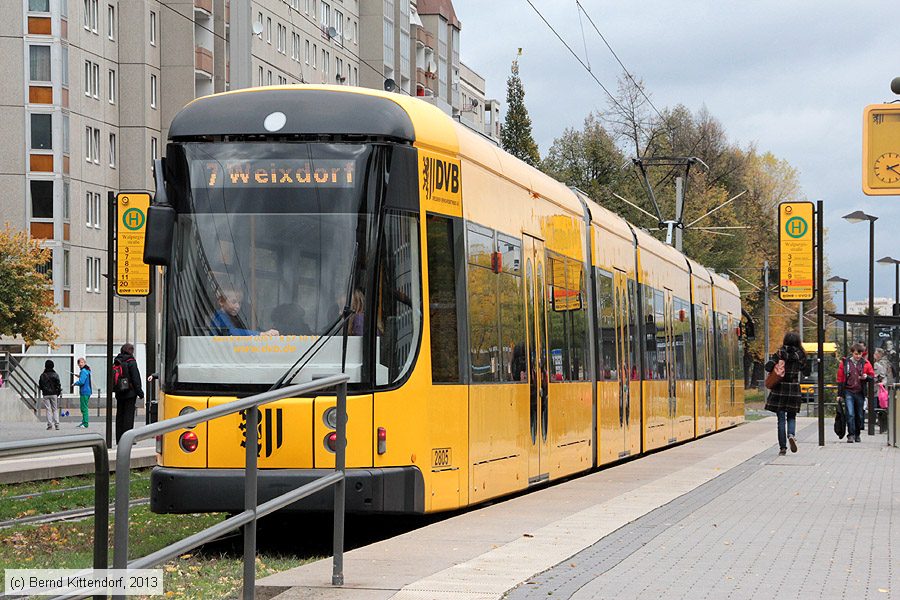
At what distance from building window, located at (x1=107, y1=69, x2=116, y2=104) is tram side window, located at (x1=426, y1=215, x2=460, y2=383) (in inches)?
2080

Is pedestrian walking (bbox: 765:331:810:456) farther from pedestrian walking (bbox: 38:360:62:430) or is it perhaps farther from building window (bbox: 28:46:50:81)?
building window (bbox: 28:46:50:81)

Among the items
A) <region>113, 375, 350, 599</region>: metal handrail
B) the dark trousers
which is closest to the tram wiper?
<region>113, 375, 350, 599</region>: metal handrail

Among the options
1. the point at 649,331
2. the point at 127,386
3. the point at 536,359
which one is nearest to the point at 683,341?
the point at 649,331

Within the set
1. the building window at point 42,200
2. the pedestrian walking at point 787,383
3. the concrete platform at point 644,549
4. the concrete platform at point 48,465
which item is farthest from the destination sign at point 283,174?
the building window at point 42,200

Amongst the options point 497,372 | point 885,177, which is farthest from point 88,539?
point 885,177

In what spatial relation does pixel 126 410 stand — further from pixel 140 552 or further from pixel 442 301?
pixel 140 552

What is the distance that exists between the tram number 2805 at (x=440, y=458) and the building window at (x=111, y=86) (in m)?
53.2

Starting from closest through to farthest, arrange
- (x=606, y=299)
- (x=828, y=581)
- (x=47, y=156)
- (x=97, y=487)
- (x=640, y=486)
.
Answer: (x=97, y=487), (x=828, y=581), (x=640, y=486), (x=606, y=299), (x=47, y=156)

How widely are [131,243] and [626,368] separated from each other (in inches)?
294

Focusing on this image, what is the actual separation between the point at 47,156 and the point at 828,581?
2132 inches

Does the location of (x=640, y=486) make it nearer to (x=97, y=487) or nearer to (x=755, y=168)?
(x=97, y=487)

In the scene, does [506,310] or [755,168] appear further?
[755,168]

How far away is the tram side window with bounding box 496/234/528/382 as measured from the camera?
1384 centimetres

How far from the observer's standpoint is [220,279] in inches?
443
